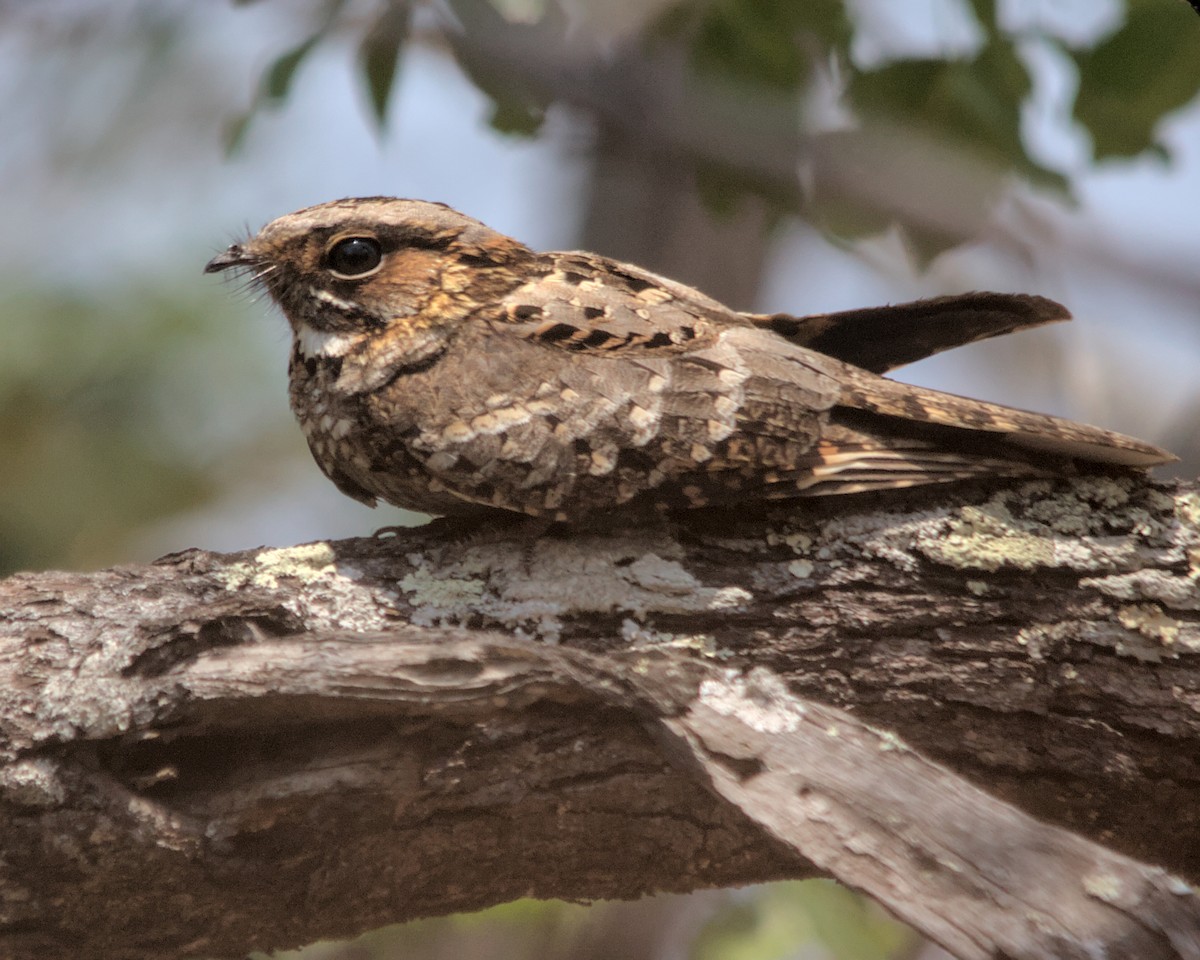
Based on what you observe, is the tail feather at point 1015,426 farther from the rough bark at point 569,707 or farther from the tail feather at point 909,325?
the tail feather at point 909,325

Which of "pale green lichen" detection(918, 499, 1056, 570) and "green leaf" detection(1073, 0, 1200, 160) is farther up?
"green leaf" detection(1073, 0, 1200, 160)

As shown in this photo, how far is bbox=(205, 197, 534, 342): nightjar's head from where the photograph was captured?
324 centimetres

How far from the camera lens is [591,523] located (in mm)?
2945

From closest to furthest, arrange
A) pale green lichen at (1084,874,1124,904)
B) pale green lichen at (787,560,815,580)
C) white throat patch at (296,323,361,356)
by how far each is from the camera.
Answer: pale green lichen at (1084,874,1124,904) < pale green lichen at (787,560,815,580) < white throat patch at (296,323,361,356)

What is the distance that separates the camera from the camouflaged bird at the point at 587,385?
285 centimetres

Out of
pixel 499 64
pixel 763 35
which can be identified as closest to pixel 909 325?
pixel 763 35

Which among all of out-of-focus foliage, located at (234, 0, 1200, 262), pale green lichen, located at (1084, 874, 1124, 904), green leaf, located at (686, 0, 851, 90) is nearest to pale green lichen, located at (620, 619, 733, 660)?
pale green lichen, located at (1084, 874, 1124, 904)

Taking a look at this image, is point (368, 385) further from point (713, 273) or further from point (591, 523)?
point (713, 273)

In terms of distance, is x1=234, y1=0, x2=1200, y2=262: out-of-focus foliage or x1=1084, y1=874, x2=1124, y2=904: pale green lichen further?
x1=234, y1=0, x2=1200, y2=262: out-of-focus foliage

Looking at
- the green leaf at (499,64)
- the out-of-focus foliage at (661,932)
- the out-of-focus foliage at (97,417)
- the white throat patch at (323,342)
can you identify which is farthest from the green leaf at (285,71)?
the out-of-focus foliage at (97,417)

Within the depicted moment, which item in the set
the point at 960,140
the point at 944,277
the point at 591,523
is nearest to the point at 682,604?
the point at 591,523

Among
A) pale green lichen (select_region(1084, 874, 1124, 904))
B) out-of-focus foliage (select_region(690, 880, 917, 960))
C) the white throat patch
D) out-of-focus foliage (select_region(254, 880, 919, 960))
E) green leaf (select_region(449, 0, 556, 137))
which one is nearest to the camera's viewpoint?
pale green lichen (select_region(1084, 874, 1124, 904))

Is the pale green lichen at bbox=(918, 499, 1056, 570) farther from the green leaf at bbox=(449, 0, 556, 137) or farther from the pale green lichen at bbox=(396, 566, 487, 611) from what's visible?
the green leaf at bbox=(449, 0, 556, 137)

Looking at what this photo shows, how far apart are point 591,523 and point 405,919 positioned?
1021 millimetres
